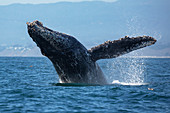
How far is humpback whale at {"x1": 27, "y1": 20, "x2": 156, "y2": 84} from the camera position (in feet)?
36.3

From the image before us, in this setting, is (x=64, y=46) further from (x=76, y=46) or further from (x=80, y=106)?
(x=80, y=106)

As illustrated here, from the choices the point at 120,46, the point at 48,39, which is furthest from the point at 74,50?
the point at 120,46

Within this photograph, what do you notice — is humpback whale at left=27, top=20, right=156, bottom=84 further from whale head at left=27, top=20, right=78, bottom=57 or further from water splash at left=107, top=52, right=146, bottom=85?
water splash at left=107, top=52, right=146, bottom=85

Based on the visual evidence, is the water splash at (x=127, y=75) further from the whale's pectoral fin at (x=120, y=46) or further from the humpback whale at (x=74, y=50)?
the whale's pectoral fin at (x=120, y=46)

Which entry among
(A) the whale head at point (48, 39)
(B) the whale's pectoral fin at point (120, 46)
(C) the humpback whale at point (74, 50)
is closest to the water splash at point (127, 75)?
(C) the humpback whale at point (74, 50)

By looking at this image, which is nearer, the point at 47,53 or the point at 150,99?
the point at 150,99

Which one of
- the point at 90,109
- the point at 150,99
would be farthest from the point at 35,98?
the point at 150,99

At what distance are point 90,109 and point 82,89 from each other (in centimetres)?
296

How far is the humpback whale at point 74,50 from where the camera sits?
11055mm

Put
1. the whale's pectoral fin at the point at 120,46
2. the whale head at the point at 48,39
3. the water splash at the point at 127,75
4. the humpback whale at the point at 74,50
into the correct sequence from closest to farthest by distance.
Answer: the whale head at the point at 48,39 < the humpback whale at the point at 74,50 < the whale's pectoral fin at the point at 120,46 < the water splash at the point at 127,75

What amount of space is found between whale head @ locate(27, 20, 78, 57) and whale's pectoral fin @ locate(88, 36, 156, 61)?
1.05 metres

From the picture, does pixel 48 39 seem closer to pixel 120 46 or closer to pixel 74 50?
pixel 74 50

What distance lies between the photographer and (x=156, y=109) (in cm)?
907

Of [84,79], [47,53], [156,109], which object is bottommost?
[156,109]
